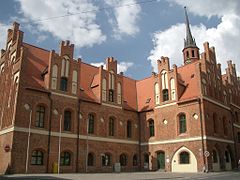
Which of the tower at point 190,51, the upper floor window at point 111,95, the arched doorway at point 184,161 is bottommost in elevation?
the arched doorway at point 184,161

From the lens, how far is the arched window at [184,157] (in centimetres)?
3272

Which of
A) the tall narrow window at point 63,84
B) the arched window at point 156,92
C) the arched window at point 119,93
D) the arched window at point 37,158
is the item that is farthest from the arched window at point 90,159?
the arched window at point 156,92

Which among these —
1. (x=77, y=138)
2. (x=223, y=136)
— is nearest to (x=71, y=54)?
(x=77, y=138)

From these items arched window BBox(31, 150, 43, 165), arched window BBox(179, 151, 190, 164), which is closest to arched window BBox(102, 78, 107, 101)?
arched window BBox(31, 150, 43, 165)

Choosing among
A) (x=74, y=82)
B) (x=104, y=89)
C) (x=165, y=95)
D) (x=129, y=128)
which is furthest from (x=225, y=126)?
(x=74, y=82)

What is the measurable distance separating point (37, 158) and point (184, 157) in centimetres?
1704

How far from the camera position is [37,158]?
1090 inches

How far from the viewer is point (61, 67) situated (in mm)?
32000

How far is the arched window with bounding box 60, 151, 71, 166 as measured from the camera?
1168 inches

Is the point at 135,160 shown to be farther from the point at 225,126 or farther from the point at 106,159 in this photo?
the point at 225,126

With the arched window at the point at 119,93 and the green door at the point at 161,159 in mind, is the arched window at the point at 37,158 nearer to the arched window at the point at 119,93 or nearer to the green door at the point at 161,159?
the arched window at the point at 119,93

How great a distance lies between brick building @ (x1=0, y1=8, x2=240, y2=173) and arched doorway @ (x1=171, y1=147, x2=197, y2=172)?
0.12 metres

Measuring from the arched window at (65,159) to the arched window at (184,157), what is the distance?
13.3 meters

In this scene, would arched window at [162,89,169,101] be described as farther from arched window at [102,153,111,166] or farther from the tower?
the tower
